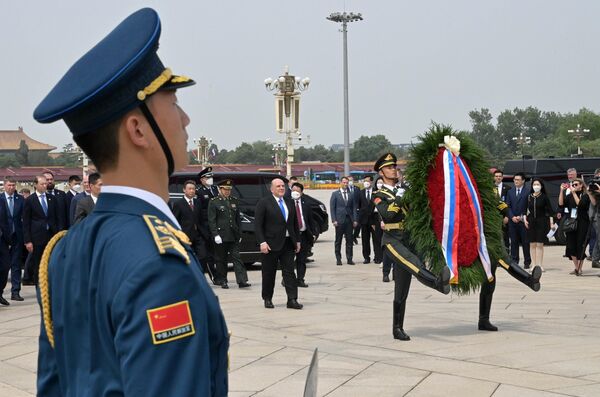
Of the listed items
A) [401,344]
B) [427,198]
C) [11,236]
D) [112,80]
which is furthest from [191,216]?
[112,80]

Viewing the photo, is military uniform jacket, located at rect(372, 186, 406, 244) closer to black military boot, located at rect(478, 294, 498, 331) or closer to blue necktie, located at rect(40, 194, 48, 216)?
black military boot, located at rect(478, 294, 498, 331)

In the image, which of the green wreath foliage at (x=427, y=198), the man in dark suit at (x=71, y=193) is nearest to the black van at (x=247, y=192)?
the man in dark suit at (x=71, y=193)

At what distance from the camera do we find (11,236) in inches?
553

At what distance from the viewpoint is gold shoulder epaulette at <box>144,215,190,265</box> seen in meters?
1.73

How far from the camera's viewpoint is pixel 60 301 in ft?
6.40

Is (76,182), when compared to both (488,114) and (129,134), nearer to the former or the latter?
(129,134)

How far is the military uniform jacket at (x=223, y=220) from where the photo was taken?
1480cm

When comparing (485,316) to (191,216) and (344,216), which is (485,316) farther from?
(344,216)

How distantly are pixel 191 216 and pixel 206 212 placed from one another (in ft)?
2.46

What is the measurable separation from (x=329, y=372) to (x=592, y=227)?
10.4 meters

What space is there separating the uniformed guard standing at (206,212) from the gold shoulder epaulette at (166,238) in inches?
Result: 523

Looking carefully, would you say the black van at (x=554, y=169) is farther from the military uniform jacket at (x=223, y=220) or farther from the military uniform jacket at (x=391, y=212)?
the military uniform jacket at (x=391, y=212)

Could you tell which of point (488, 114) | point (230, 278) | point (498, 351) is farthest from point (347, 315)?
point (488, 114)

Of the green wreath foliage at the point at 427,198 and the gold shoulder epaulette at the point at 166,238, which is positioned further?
the green wreath foliage at the point at 427,198
